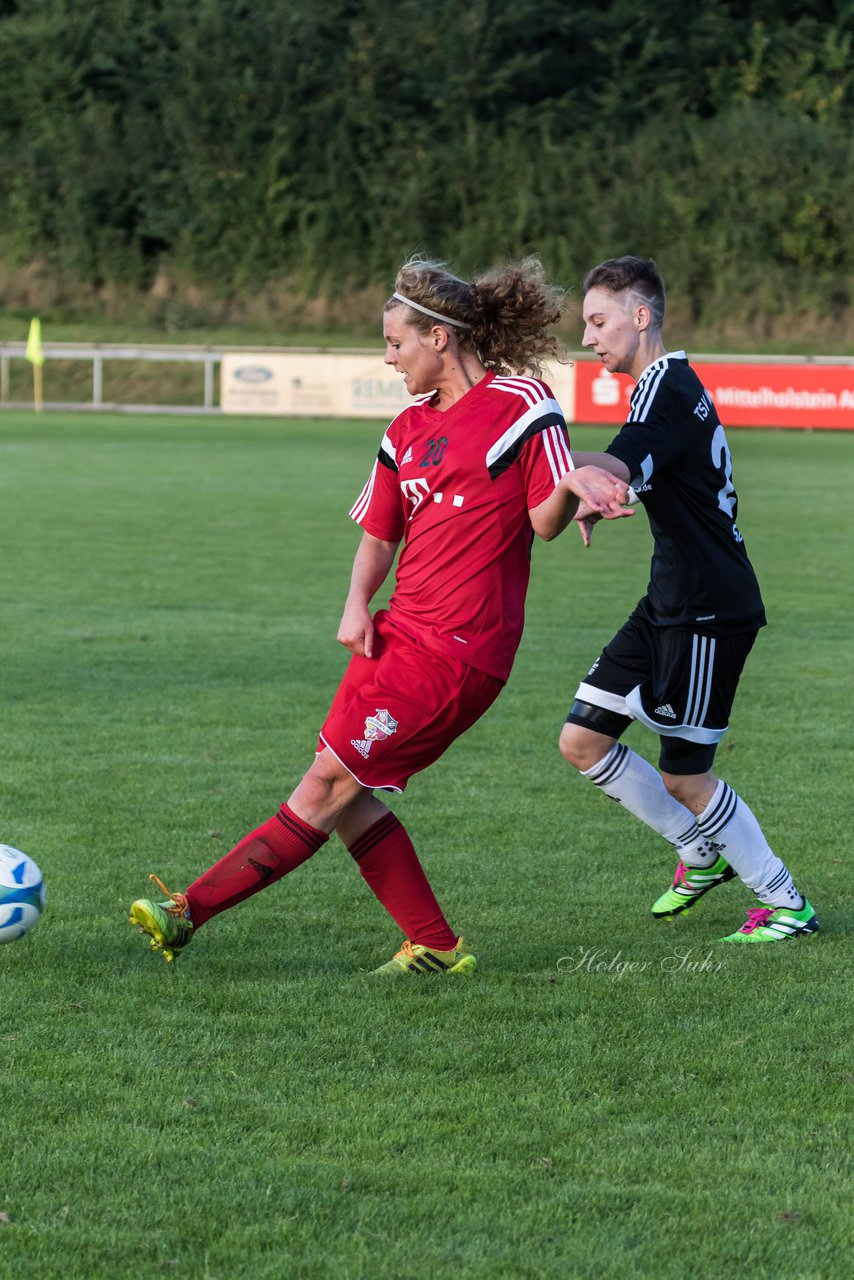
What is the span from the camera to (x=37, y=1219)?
2908 mm

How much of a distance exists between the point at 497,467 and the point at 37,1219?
6.77ft

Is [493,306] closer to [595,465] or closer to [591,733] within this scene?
[595,465]

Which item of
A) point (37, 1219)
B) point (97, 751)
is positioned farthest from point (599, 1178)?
point (97, 751)

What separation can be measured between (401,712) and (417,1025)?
2.49ft

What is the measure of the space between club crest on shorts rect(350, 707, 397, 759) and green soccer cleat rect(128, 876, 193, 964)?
0.61 m

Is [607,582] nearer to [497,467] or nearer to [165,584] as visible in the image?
[165,584]

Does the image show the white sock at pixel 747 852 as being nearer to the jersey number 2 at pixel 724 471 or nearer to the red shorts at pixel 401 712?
the jersey number 2 at pixel 724 471

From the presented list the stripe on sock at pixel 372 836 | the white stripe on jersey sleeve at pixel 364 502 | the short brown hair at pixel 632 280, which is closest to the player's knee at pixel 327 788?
the stripe on sock at pixel 372 836

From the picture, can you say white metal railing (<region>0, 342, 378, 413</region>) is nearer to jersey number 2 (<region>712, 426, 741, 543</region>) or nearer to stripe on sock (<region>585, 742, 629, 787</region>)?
stripe on sock (<region>585, 742, 629, 787</region>)

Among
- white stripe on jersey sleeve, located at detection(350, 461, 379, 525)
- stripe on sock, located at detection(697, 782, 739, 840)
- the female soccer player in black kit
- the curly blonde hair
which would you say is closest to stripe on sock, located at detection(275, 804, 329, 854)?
white stripe on jersey sleeve, located at detection(350, 461, 379, 525)

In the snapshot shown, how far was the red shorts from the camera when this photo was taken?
416cm

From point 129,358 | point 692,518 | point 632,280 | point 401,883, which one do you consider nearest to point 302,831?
point 401,883

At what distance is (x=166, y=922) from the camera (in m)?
4.26

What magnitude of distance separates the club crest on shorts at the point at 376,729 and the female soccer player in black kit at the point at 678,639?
2.86 feet
